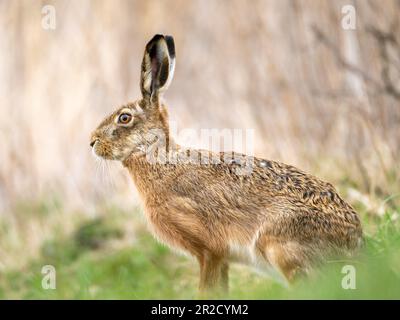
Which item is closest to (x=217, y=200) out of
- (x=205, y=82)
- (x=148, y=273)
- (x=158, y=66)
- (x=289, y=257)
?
(x=289, y=257)

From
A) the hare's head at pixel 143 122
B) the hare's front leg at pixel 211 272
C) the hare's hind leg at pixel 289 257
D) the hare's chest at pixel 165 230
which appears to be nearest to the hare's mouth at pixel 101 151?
the hare's head at pixel 143 122

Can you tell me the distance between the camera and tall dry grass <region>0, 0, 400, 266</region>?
9359mm

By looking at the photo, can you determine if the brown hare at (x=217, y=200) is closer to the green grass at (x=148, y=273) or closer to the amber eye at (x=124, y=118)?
the amber eye at (x=124, y=118)

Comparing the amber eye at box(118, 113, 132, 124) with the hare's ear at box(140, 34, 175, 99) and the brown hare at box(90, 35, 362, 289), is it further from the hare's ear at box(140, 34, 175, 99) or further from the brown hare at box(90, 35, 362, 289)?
the hare's ear at box(140, 34, 175, 99)

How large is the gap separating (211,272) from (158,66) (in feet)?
5.26

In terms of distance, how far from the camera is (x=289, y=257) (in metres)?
5.55

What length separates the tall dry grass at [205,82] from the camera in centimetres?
936

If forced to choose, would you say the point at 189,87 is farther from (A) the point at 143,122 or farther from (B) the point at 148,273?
(A) the point at 143,122

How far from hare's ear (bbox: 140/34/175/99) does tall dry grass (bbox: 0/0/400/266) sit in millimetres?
3208

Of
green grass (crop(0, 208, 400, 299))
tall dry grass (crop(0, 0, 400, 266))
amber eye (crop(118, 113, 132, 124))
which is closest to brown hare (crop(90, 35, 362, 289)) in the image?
amber eye (crop(118, 113, 132, 124))

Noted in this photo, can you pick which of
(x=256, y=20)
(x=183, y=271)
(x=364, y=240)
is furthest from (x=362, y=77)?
(x=364, y=240)

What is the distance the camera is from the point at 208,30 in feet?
35.4
